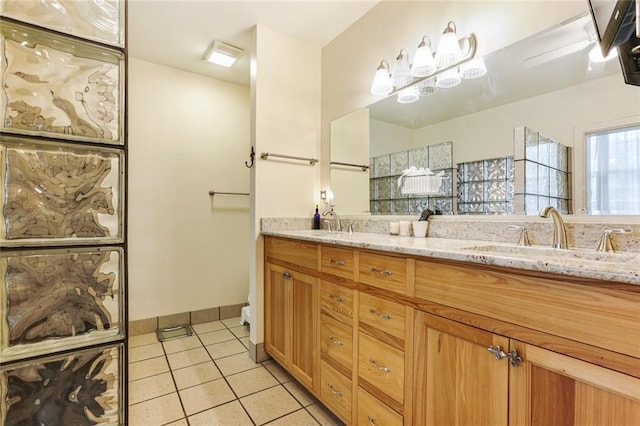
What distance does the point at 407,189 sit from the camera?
1814 millimetres

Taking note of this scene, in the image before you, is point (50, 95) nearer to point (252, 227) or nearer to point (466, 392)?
point (252, 227)

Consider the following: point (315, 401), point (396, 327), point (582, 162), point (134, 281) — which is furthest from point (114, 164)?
point (134, 281)

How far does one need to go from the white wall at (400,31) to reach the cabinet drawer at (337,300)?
1.13 m

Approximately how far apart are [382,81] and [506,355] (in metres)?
1.66

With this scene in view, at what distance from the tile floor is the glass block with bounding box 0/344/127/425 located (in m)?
0.66

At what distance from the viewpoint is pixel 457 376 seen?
2.96 feet

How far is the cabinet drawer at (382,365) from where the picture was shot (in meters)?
1.08

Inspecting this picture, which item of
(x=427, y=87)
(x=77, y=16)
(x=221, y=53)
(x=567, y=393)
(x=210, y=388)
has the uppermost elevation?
(x=221, y=53)

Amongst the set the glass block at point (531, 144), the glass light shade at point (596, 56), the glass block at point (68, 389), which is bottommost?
the glass block at point (68, 389)

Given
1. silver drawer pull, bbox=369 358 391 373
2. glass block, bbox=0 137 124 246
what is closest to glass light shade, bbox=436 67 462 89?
silver drawer pull, bbox=369 358 391 373

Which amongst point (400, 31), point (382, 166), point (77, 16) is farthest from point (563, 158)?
point (77, 16)

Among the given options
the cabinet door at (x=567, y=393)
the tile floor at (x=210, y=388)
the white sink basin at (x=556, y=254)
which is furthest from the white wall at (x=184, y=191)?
the cabinet door at (x=567, y=393)

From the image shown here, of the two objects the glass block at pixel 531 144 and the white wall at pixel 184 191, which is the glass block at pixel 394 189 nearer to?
the glass block at pixel 531 144

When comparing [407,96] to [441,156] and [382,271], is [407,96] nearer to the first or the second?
[441,156]
